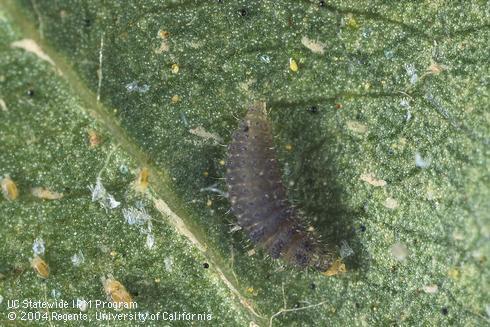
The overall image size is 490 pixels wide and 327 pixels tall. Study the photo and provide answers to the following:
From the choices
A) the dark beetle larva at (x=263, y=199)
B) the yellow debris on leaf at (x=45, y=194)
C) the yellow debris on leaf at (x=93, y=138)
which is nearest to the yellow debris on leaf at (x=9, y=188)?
the yellow debris on leaf at (x=45, y=194)

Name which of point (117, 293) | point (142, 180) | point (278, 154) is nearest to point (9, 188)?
point (142, 180)

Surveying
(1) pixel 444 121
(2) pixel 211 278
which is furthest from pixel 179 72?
(1) pixel 444 121

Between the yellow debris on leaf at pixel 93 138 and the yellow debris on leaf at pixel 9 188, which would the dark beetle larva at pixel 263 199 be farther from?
the yellow debris on leaf at pixel 9 188

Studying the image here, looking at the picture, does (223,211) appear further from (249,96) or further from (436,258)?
(436,258)

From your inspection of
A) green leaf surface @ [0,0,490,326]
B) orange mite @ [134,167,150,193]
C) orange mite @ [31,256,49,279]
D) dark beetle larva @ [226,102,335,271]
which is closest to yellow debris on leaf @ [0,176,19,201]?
green leaf surface @ [0,0,490,326]

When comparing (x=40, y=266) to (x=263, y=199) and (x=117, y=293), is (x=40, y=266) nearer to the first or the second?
(x=117, y=293)
